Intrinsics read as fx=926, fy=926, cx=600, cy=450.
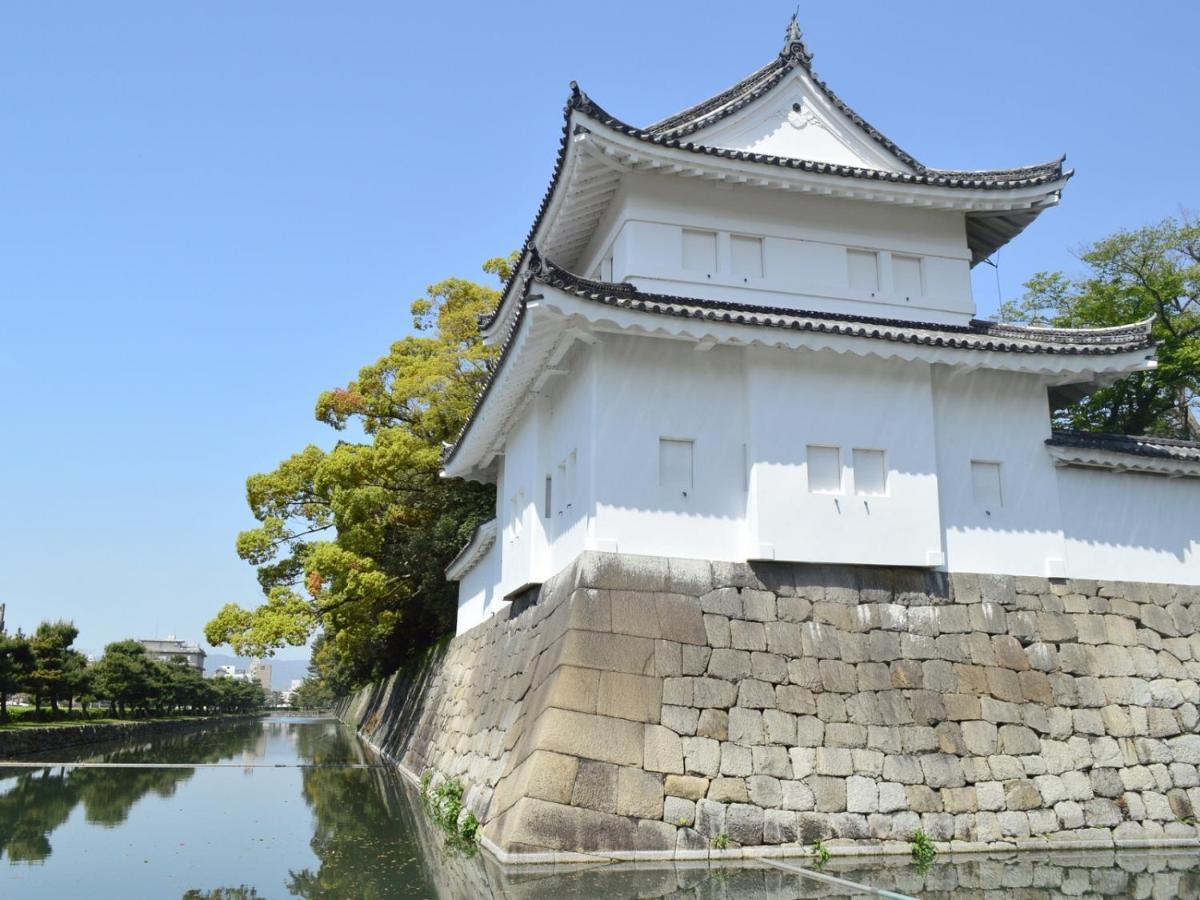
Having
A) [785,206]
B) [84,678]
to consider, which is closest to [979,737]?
[785,206]

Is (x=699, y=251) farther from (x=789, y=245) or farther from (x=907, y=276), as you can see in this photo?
(x=907, y=276)

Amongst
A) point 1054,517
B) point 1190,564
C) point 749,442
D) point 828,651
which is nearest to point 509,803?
point 828,651

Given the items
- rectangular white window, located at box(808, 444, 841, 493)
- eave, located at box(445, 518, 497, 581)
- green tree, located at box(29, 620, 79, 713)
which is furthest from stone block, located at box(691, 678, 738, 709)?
green tree, located at box(29, 620, 79, 713)

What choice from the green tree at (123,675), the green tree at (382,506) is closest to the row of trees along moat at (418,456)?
the green tree at (382,506)

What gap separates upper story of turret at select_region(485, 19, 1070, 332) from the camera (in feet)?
36.3

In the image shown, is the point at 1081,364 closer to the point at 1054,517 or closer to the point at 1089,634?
the point at 1054,517

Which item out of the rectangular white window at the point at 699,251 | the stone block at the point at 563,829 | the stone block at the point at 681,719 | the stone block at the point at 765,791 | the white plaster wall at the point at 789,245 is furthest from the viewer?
the rectangular white window at the point at 699,251

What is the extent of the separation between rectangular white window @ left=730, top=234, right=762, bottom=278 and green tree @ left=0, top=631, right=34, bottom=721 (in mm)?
23103

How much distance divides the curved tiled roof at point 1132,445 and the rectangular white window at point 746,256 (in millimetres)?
4027

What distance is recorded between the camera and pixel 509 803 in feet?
27.6

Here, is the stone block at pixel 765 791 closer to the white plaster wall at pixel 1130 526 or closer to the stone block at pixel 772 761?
the stone block at pixel 772 761

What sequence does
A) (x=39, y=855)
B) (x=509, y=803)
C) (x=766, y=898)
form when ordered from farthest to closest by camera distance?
(x=39, y=855) → (x=509, y=803) → (x=766, y=898)

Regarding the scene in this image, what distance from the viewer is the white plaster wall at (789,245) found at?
441 inches

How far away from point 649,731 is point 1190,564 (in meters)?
7.25
